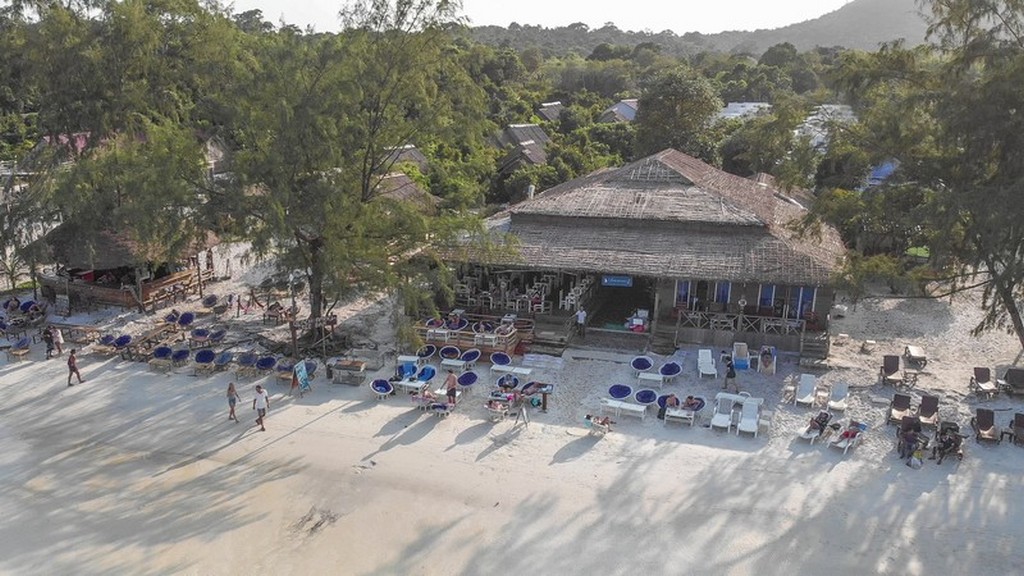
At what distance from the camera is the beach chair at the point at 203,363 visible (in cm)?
2172

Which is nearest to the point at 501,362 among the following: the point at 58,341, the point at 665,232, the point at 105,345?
the point at 665,232

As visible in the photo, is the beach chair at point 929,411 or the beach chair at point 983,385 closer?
the beach chair at point 929,411

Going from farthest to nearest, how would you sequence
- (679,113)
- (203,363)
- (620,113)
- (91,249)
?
(620,113)
(679,113)
(91,249)
(203,363)

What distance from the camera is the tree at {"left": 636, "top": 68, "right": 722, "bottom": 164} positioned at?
48.0m

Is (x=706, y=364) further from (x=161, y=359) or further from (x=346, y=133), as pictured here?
(x=161, y=359)

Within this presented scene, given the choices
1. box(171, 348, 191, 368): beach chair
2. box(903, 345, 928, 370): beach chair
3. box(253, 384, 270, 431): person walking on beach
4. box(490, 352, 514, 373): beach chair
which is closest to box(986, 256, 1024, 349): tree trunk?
box(903, 345, 928, 370): beach chair

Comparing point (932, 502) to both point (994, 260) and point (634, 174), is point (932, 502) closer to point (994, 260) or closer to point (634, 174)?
point (994, 260)

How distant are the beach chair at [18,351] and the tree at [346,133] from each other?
→ 29.6 ft

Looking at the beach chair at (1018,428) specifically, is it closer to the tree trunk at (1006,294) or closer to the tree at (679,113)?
the tree trunk at (1006,294)

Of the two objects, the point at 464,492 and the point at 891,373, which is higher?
the point at 891,373

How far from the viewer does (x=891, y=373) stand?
68.3ft

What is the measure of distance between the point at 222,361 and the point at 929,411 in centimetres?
2017

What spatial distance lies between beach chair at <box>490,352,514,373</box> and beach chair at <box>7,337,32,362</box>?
15181 mm

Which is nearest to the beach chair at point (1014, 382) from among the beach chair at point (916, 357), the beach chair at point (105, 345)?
the beach chair at point (916, 357)
